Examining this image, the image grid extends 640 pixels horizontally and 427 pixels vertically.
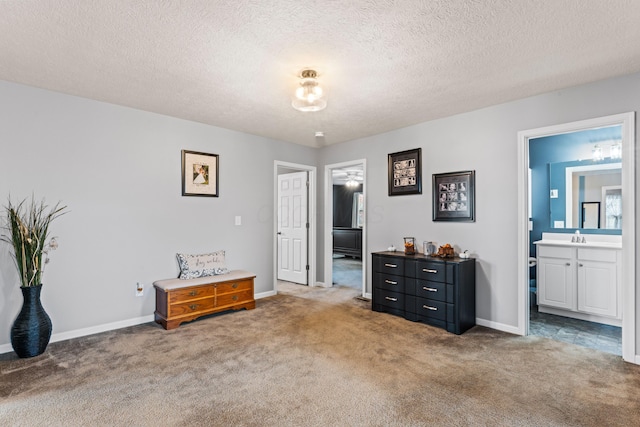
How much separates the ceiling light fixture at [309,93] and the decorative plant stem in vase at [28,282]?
2.55m

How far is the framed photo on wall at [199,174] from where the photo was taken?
4.05 meters

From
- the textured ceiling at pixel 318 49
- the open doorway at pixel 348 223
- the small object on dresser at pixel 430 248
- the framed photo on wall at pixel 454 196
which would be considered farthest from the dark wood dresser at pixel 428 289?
the open doorway at pixel 348 223

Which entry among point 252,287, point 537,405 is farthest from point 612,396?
point 252,287

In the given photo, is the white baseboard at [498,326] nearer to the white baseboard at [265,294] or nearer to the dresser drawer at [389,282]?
the dresser drawer at [389,282]

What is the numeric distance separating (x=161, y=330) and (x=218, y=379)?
138 centimetres

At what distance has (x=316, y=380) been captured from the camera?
242 centimetres

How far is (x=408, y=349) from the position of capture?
9.70 ft

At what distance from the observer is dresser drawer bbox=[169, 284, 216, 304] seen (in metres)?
3.55

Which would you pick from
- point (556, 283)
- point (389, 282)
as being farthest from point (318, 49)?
point (556, 283)

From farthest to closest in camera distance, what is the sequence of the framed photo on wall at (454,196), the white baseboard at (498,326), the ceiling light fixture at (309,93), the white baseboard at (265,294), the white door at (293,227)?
the white door at (293,227), the white baseboard at (265,294), the framed photo on wall at (454,196), the white baseboard at (498,326), the ceiling light fixture at (309,93)

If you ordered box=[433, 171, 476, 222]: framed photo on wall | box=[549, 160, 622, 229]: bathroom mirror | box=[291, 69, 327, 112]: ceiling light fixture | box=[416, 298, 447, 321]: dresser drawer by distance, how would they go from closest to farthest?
1. box=[291, 69, 327, 112]: ceiling light fixture
2. box=[416, 298, 447, 321]: dresser drawer
3. box=[433, 171, 476, 222]: framed photo on wall
4. box=[549, 160, 622, 229]: bathroom mirror

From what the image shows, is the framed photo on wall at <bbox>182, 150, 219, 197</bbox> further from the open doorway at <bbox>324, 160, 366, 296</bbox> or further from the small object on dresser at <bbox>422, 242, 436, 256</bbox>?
the open doorway at <bbox>324, 160, 366, 296</bbox>

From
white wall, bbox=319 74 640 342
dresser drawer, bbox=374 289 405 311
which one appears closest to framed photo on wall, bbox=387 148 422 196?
white wall, bbox=319 74 640 342

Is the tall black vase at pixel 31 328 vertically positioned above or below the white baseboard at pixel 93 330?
above
